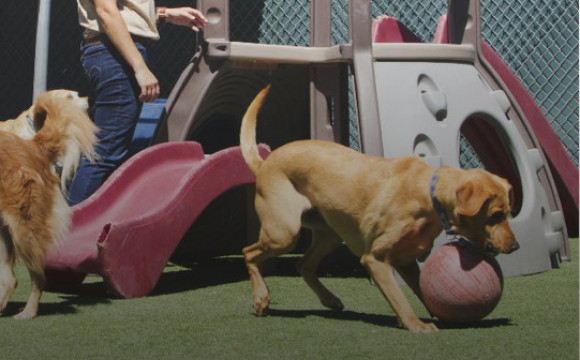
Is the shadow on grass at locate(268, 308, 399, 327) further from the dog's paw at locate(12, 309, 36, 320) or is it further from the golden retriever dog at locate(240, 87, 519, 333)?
the dog's paw at locate(12, 309, 36, 320)

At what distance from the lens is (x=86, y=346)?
4.47 metres

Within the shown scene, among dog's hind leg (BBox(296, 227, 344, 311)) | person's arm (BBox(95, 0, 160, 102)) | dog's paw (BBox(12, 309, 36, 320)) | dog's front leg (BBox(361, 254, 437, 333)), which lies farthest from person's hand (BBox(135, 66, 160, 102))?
dog's front leg (BBox(361, 254, 437, 333))

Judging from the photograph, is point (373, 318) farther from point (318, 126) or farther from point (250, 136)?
point (318, 126)

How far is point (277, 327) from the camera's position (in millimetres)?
4902

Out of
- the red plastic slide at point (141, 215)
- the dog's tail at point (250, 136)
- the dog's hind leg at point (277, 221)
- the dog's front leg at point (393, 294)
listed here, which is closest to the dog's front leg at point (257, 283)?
the dog's hind leg at point (277, 221)

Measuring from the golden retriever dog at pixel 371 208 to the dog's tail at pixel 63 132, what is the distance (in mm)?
831

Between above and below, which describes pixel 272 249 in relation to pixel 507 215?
below

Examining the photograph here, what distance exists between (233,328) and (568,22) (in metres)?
5.96

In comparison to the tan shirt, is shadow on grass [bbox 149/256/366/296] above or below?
below

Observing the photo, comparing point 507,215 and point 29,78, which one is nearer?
point 507,215

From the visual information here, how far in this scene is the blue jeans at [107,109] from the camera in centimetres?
664

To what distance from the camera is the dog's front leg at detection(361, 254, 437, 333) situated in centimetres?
469

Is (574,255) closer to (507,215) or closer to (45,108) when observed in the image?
(507,215)

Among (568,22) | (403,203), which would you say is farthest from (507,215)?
(568,22)
